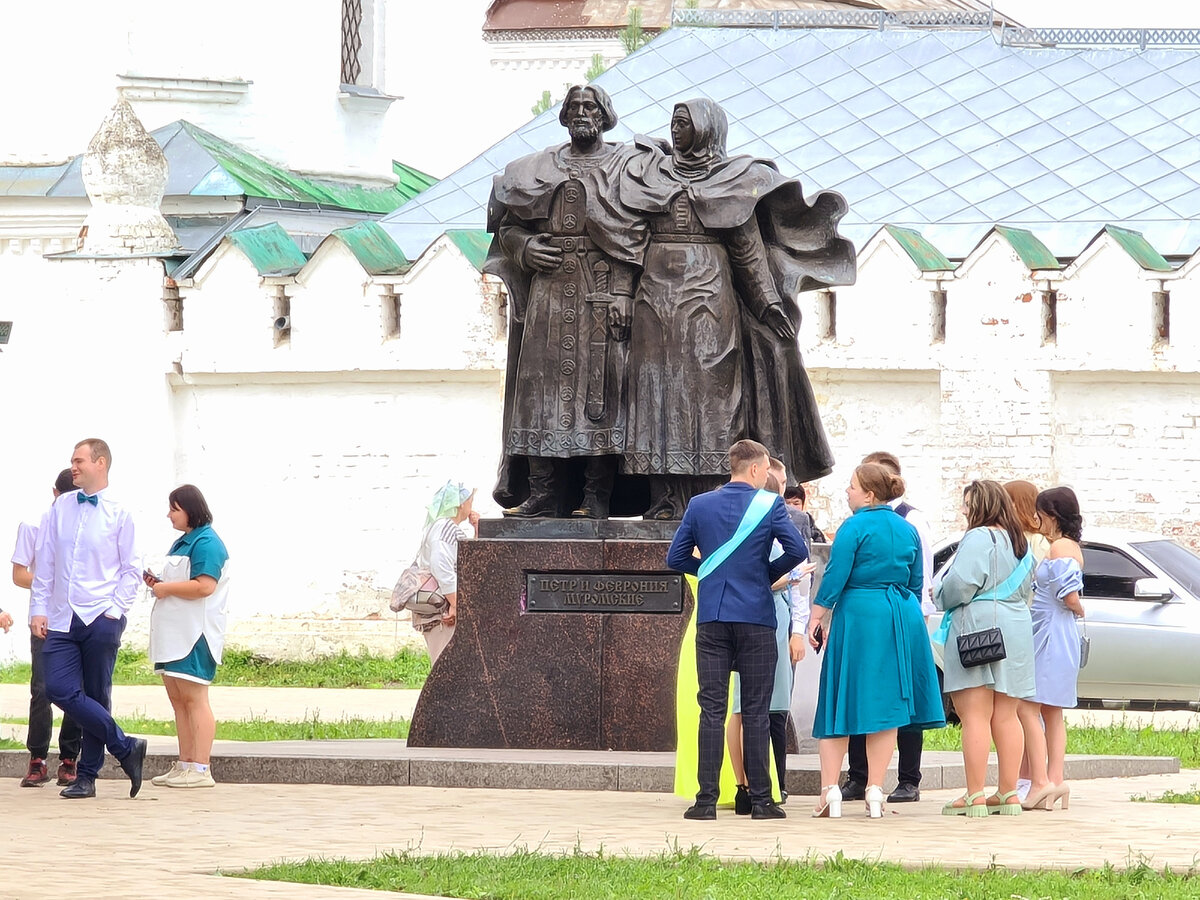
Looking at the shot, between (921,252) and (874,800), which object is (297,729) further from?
(921,252)

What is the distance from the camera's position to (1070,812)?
9562mm

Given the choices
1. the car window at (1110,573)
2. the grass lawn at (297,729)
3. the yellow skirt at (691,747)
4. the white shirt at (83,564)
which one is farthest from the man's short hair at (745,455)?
the car window at (1110,573)

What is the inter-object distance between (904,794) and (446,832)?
2.23 metres

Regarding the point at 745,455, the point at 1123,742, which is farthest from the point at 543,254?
the point at 1123,742

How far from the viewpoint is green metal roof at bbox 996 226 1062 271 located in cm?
1895

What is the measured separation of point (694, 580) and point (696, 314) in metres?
1.40

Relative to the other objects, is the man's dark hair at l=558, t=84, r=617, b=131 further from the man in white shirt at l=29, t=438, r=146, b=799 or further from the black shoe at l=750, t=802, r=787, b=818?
the black shoe at l=750, t=802, r=787, b=818

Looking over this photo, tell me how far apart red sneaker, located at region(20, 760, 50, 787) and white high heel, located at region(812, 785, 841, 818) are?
3.61 metres

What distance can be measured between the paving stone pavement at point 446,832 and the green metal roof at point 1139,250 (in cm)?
873

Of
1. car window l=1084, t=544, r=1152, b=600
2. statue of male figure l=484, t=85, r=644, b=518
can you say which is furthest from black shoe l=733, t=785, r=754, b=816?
car window l=1084, t=544, r=1152, b=600

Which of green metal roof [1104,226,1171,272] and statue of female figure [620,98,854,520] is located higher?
green metal roof [1104,226,1171,272]

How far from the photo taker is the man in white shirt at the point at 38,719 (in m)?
10.7

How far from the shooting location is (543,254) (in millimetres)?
11227

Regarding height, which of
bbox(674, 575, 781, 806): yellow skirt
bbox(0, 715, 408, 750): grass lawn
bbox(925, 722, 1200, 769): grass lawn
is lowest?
bbox(925, 722, 1200, 769): grass lawn
